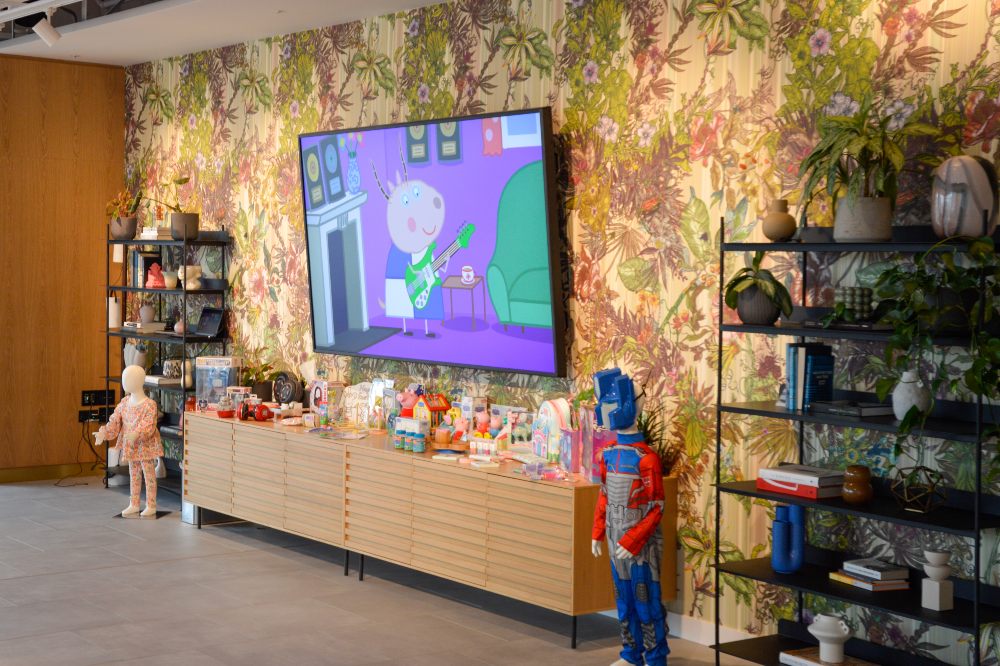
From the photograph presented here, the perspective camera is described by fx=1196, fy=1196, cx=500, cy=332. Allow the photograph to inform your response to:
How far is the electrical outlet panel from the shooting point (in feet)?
28.3

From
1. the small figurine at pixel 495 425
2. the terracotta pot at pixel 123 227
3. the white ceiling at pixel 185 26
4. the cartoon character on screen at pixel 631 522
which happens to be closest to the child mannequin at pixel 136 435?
the terracotta pot at pixel 123 227

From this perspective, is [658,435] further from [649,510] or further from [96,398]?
[96,398]

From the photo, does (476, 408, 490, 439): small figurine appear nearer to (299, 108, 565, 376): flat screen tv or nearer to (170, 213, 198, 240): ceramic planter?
(299, 108, 565, 376): flat screen tv

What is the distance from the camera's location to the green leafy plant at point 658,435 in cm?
Result: 499

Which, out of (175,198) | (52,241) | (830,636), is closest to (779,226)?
(830,636)

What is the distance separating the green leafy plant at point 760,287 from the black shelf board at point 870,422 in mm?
359

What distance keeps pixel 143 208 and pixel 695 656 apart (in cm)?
557

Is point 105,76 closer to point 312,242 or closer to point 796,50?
point 312,242

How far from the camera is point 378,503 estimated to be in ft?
18.9

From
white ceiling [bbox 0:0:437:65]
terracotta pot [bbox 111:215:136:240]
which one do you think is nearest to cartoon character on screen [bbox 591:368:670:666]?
white ceiling [bbox 0:0:437:65]

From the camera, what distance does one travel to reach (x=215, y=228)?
25.6ft

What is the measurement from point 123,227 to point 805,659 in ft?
18.9

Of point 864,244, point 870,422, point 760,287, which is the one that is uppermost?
point 864,244

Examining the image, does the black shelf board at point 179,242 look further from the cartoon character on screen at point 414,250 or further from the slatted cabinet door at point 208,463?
the cartoon character on screen at point 414,250
